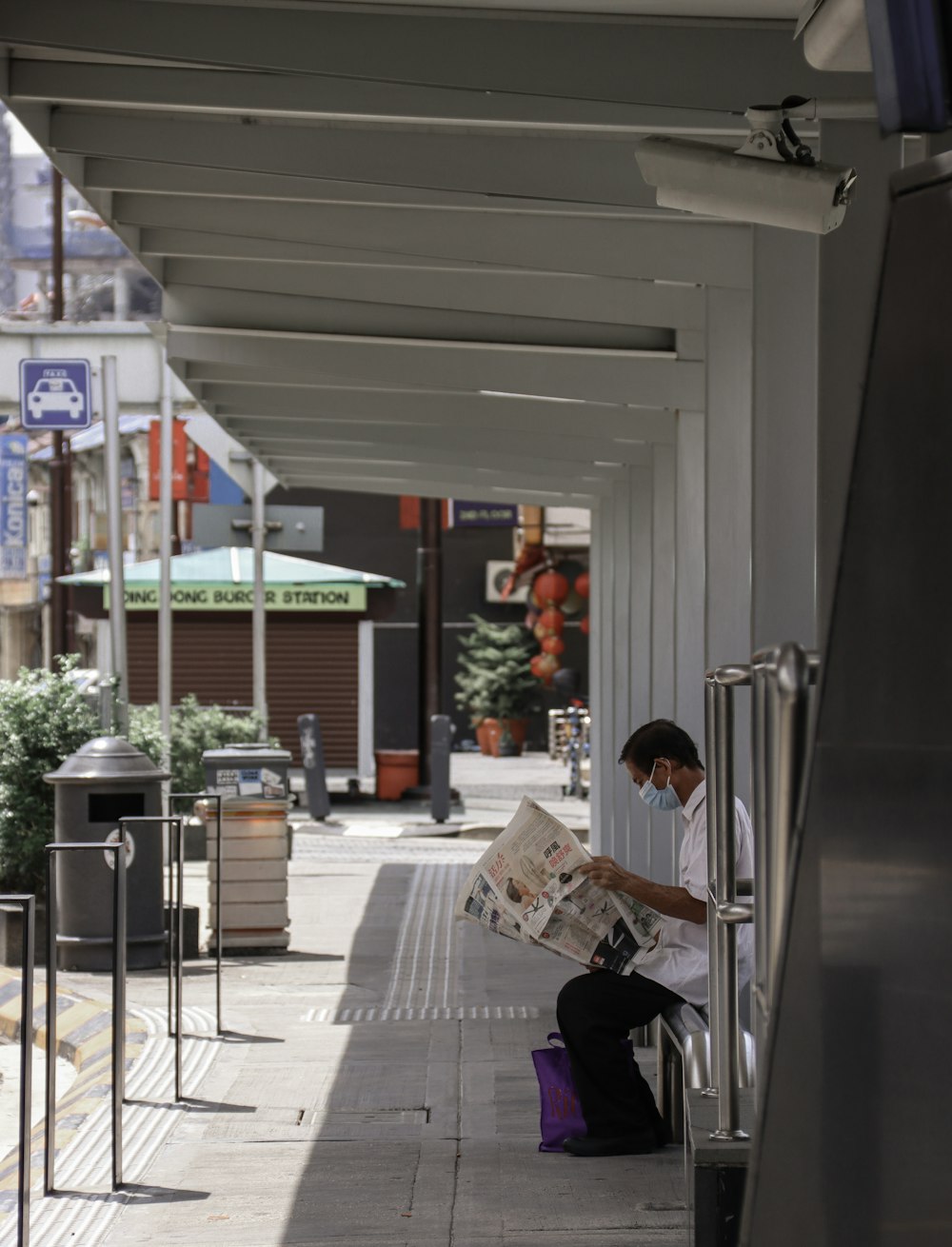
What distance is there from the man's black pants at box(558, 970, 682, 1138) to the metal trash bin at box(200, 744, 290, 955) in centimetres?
489

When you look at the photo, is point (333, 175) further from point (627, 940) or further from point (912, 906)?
point (912, 906)

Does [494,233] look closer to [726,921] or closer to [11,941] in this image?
[726,921]

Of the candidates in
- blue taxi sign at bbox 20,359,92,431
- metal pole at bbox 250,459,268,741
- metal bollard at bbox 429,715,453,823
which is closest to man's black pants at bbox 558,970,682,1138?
blue taxi sign at bbox 20,359,92,431

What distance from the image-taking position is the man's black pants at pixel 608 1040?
229 inches

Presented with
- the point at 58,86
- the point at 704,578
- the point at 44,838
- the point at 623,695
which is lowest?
the point at 44,838

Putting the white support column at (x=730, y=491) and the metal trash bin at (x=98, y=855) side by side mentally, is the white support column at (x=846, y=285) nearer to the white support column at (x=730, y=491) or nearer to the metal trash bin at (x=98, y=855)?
the white support column at (x=730, y=491)

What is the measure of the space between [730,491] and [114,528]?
30.4 ft

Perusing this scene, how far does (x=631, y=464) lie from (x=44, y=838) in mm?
4394

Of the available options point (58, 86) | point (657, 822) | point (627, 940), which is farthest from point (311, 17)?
point (657, 822)

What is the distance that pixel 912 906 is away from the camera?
264 cm

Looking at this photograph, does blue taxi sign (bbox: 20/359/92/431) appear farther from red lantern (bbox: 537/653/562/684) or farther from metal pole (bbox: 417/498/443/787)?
red lantern (bbox: 537/653/562/684)

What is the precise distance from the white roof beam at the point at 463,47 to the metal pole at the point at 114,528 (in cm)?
931

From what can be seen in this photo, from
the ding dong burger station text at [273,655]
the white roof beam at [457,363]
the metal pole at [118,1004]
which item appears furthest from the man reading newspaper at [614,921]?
the ding dong burger station text at [273,655]

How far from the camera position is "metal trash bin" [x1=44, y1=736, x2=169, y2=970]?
9.72 metres
